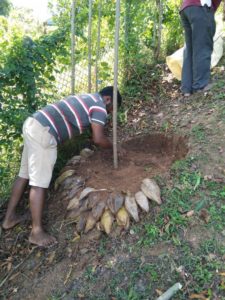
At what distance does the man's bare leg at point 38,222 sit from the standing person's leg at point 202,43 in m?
2.48

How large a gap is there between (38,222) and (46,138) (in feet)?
2.42

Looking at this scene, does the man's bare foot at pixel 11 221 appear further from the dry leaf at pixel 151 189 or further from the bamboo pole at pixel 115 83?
the dry leaf at pixel 151 189

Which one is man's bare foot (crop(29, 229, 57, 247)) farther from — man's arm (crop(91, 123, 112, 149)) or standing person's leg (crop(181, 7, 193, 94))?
standing person's leg (crop(181, 7, 193, 94))

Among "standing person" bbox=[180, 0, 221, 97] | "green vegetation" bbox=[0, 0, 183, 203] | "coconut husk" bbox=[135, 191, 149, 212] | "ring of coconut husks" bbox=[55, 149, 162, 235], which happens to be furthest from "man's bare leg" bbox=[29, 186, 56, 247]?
"standing person" bbox=[180, 0, 221, 97]

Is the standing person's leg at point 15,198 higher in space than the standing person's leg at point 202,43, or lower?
lower

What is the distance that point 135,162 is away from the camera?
402 centimetres

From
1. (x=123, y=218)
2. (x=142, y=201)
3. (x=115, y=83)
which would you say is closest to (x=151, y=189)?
(x=142, y=201)

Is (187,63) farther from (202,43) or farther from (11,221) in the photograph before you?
(11,221)

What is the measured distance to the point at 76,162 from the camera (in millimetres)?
3957

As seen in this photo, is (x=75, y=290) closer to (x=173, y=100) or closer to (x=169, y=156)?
(x=169, y=156)

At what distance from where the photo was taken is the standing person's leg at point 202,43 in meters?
4.55

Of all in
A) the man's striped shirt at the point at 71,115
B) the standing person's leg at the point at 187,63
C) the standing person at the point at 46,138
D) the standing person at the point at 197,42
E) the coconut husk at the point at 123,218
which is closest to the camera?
the coconut husk at the point at 123,218

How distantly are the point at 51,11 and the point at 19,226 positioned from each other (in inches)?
101

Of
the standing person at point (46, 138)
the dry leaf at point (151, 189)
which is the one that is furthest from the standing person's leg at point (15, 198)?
the dry leaf at point (151, 189)
